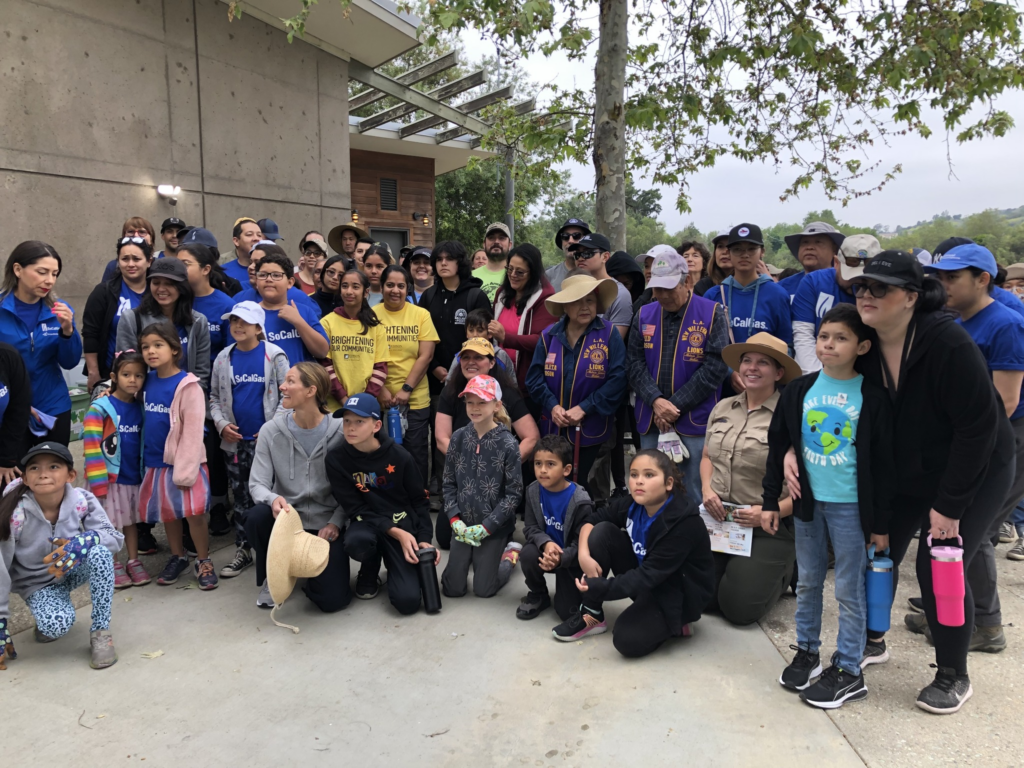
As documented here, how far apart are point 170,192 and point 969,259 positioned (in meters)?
8.08

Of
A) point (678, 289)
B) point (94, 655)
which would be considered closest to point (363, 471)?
point (94, 655)

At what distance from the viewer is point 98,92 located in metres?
7.22

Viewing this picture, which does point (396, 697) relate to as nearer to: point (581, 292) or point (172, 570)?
point (172, 570)

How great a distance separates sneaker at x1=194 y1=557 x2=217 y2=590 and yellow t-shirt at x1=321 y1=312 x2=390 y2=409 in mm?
1347

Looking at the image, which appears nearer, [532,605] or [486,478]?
[532,605]

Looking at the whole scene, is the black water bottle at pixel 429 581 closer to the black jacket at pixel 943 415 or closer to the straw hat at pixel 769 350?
the straw hat at pixel 769 350

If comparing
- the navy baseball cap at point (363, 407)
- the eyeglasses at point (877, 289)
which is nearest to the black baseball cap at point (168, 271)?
the navy baseball cap at point (363, 407)

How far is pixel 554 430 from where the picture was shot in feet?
15.9

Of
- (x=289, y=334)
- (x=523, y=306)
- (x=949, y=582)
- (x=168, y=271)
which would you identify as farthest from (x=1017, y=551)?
(x=168, y=271)

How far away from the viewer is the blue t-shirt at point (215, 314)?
4.81 metres

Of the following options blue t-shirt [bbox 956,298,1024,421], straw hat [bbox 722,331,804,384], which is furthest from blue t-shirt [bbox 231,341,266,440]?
blue t-shirt [bbox 956,298,1024,421]

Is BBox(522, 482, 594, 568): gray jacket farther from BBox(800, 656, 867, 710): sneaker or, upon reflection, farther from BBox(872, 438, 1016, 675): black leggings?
BBox(872, 438, 1016, 675): black leggings

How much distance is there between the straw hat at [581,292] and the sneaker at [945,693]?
279 cm

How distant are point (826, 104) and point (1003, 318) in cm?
684
